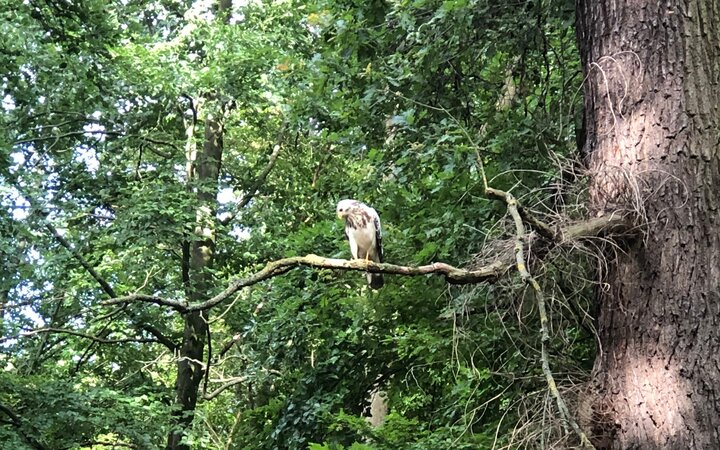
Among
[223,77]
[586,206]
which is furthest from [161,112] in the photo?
[586,206]

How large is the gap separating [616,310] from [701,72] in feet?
2.95

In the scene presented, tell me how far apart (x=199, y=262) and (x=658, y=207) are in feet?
28.2

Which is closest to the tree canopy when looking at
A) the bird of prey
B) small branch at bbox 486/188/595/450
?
small branch at bbox 486/188/595/450

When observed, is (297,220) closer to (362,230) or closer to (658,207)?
(362,230)

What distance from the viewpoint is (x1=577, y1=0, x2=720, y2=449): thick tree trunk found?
2.32m

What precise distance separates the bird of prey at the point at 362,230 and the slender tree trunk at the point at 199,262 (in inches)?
175

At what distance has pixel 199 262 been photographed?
34.4 feet

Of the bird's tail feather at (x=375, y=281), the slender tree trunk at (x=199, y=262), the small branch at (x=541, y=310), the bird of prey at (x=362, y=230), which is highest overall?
the slender tree trunk at (x=199, y=262)

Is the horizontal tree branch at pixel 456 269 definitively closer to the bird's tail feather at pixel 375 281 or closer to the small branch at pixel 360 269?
the small branch at pixel 360 269

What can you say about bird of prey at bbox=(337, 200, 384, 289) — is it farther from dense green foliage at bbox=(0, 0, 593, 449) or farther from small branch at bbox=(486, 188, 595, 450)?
small branch at bbox=(486, 188, 595, 450)

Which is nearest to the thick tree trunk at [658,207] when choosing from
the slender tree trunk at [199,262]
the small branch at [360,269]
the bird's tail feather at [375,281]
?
the small branch at [360,269]

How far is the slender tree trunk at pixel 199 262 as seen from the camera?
9.84 meters

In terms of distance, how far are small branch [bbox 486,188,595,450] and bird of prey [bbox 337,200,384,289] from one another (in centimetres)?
281

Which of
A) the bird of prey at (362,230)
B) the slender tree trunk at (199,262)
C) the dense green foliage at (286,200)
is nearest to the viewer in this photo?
the dense green foliage at (286,200)
